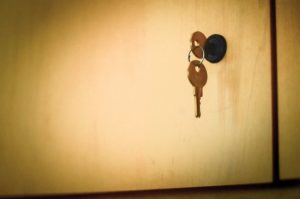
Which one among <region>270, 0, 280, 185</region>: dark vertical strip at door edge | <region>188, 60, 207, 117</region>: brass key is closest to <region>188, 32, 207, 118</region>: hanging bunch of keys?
<region>188, 60, 207, 117</region>: brass key

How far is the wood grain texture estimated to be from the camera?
79cm

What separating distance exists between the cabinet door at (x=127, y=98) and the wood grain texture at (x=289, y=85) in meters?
0.04

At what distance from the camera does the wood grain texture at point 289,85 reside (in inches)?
31.1

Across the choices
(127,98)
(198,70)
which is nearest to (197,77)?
(198,70)

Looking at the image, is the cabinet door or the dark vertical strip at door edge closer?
the cabinet door

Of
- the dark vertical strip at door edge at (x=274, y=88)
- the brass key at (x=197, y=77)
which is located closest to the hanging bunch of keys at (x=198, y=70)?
the brass key at (x=197, y=77)

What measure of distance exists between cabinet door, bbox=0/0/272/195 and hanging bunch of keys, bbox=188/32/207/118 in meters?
0.01

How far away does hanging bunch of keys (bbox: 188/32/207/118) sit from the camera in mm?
747

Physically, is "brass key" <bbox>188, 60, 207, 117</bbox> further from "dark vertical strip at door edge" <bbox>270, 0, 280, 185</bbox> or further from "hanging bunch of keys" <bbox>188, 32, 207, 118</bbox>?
"dark vertical strip at door edge" <bbox>270, 0, 280, 185</bbox>

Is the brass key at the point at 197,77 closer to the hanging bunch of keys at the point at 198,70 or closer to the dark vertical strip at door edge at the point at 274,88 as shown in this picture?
the hanging bunch of keys at the point at 198,70

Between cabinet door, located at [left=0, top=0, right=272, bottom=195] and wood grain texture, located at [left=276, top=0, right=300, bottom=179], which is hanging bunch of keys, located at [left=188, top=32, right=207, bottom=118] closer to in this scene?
cabinet door, located at [left=0, top=0, right=272, bottom=195]

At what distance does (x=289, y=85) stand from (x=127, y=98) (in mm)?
437

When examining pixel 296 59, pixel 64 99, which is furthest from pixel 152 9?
pixel 296 59

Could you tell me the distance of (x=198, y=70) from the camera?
75 centimetres
